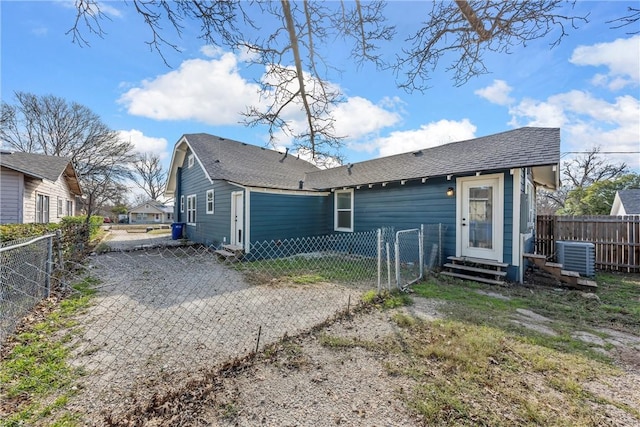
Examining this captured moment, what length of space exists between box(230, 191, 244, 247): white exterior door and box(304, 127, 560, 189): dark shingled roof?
9.93 ft

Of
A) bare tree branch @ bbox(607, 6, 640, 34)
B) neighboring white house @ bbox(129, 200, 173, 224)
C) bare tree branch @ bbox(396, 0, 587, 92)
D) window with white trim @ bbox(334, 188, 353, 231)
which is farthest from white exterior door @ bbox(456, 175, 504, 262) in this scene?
neighboring white house @ bbox(129, 200, 173, 224)

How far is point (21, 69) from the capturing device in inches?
237

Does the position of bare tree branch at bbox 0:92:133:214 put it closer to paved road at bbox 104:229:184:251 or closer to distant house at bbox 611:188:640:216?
paved road at bbox 104:229:184:251

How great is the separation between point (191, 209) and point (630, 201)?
2364cm

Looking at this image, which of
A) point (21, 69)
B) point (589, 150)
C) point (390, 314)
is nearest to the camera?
point (390, 314)

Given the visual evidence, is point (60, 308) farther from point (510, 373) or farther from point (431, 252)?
point (431, 252)

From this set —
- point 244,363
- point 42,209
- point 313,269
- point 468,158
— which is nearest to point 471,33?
point 468,158

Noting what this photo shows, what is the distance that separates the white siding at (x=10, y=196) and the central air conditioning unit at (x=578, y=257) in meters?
18.2

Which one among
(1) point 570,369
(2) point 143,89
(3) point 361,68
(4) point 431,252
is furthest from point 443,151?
(2) point 143,89

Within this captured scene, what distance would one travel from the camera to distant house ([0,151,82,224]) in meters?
10.1

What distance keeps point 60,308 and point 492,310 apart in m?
6.93

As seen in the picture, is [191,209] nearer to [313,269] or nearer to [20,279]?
[313,269]

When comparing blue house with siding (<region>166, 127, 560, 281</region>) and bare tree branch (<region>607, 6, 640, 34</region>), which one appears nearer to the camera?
bare tree branch (<region>607, 6, 640, 34</region>)

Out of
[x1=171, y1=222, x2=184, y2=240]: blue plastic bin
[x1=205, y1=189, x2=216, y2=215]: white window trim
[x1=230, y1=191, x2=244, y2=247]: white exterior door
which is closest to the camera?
[x1=230, y1=191, x2=244, y2=247]: white exterior door
